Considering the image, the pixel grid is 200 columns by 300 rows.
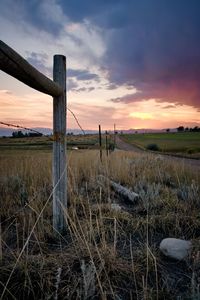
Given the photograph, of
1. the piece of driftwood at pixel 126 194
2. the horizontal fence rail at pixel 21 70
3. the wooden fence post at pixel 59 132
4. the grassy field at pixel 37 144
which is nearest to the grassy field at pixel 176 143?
the grassy field at pixel 37 144

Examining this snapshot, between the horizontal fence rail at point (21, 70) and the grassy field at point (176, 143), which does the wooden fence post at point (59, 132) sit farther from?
the grassy field at point (176, 143)

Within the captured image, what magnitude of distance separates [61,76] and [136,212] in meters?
2.10

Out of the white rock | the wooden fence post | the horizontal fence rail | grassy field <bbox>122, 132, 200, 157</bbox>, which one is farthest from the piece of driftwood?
grassy field <bbox>122, 132, 200, 157</bbox>

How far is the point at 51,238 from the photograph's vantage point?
276 cm

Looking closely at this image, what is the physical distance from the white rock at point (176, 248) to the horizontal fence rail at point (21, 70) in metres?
1.73

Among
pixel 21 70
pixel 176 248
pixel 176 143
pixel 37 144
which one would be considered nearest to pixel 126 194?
pixel 176 248

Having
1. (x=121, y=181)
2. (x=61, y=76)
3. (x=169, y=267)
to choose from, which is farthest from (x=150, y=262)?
(x=121, y=181)

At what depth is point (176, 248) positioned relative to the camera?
7.96ft

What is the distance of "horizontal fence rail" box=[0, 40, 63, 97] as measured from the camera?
1551mm

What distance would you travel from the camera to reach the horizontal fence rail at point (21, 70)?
1.55 m

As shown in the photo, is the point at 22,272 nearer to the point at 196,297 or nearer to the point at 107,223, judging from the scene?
the point at 196,297

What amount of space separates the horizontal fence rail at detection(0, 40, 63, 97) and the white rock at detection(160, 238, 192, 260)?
1.73 meters

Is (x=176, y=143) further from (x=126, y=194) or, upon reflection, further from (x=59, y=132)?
(x=59, y=132)

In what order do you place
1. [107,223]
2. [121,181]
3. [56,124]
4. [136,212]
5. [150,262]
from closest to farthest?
[150,262]
[56,124]
[107,223]
[136,212]
[121,181]
